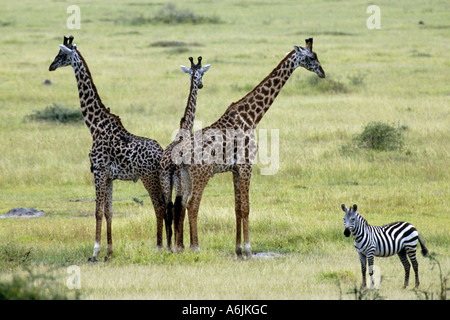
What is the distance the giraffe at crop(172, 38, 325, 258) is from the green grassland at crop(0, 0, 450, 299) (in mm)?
Answer: 651

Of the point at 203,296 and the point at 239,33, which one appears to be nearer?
the point at 203,296

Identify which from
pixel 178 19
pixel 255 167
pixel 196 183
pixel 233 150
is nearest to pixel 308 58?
pixel 233 150

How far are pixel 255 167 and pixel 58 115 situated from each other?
325 inches

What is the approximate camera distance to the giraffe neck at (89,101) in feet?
34.5

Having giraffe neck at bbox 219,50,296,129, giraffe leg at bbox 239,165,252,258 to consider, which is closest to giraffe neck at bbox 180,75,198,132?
giraffe neck at bbox 219,50,296,129

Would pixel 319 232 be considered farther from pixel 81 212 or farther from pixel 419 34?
pixel 419 34

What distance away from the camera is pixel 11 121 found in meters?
22.5

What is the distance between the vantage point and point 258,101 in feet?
34.7

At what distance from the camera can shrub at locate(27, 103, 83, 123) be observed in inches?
883

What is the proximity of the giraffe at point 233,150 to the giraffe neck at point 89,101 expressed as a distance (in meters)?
1.39

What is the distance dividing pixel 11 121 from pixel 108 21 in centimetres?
3550

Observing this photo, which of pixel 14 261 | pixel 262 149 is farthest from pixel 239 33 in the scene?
pixel 14 261

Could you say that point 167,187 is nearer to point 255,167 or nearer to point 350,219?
point 350,219

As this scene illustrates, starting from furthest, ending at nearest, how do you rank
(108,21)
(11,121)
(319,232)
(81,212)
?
1. (108,21)
2. (11,121)
3. (81,212)
4. (319,232)
